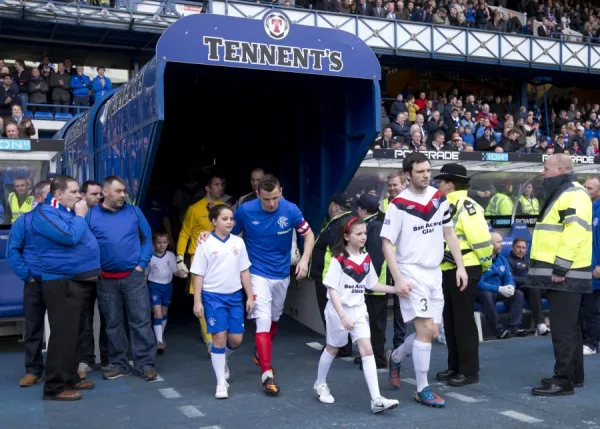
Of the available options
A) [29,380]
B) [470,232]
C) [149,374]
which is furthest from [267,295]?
[29,380]

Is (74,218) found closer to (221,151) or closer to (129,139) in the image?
(129,139)

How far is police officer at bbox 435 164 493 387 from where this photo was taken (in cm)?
623

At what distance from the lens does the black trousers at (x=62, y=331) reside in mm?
5863

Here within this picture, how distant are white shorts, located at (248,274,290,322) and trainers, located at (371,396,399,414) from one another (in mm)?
1408

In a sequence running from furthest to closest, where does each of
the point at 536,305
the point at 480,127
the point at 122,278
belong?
the point at 480,127, the point at 536,305, the point at 122,278

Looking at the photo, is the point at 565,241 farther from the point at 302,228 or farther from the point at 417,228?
the point at 302,228

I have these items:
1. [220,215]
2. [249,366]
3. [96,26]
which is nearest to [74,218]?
[220,215]

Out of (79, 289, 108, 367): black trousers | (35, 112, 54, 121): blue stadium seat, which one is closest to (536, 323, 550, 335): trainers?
(79, 289, 108, 367): black trousers

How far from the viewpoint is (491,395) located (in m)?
5.89

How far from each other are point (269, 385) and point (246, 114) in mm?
5154

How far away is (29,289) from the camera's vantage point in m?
6.41

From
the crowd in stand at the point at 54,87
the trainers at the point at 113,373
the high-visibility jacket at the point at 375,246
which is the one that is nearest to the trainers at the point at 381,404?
the high-visibility jacket at the point at 375,246

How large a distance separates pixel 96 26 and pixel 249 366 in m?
16.1

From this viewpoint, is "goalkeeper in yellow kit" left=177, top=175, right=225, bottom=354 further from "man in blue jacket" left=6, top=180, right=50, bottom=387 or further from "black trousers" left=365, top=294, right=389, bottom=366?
"black trousers" left=365, top=294, right=389, bottom=366
